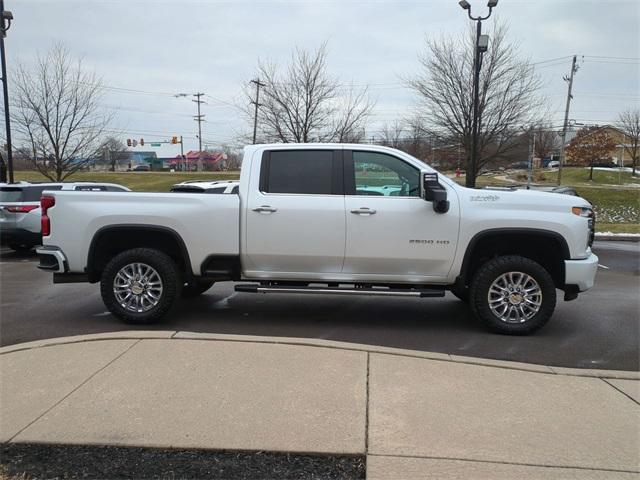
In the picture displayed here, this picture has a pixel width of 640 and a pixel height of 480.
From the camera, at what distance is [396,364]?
4.47 meters

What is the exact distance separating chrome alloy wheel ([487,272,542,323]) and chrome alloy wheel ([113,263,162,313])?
3600 millimetres

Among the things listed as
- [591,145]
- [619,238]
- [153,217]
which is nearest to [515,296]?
[153,217]

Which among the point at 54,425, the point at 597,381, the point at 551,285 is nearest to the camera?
the point at 54,425

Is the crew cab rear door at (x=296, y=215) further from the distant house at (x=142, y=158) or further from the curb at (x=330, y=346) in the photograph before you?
the distant house at (x=142, y=158)

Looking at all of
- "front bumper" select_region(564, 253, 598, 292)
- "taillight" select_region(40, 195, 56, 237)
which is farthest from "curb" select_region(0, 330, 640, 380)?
"taillight" select_region(40, 195, 56, 237)

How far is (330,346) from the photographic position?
4.88 metres

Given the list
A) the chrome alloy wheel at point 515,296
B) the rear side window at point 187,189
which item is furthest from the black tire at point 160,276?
the chrome alloy wheel at point 515,296

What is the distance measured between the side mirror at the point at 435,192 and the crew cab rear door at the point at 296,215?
2.91 ft

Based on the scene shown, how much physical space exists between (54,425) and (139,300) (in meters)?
2.48

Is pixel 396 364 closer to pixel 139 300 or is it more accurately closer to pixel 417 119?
Result: pixel 139 300

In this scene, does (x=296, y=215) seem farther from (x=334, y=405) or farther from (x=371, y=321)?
(x=334, y=405)

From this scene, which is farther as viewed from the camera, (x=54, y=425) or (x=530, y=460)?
(x=54, y=425)

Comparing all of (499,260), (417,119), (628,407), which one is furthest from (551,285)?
(417,119)

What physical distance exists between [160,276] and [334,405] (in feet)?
9.41
